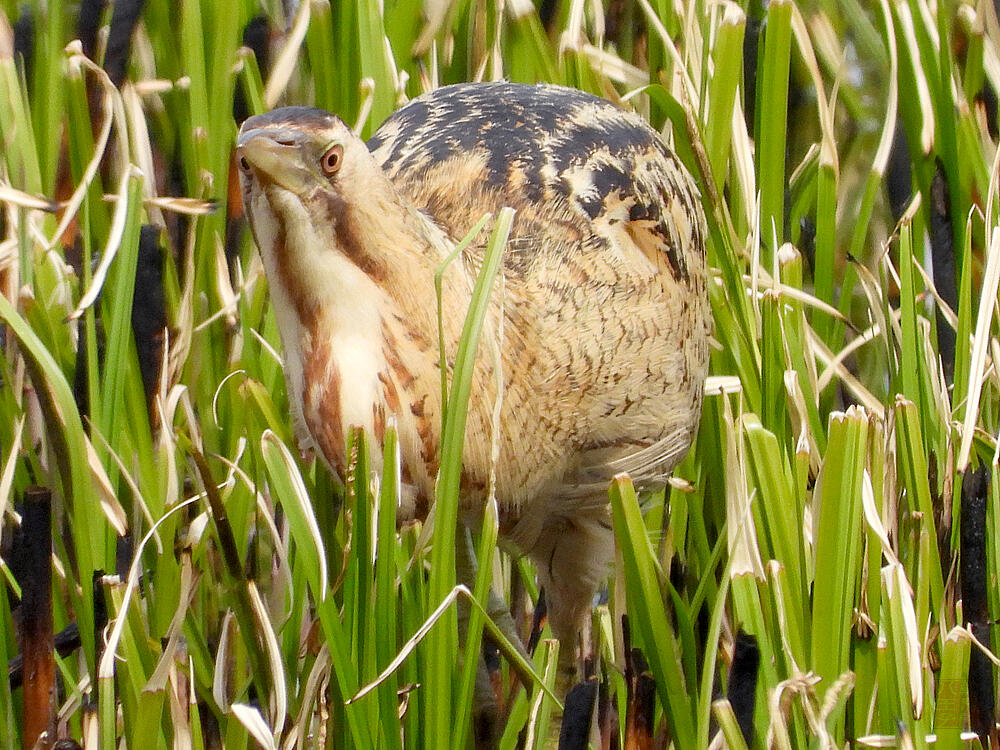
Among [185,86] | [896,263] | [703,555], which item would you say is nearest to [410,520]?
[703,555]

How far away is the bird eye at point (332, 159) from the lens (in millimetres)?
730

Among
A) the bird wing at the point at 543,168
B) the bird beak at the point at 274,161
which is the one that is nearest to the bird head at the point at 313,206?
the bird beak at the point at 274,161

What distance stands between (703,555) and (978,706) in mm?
221

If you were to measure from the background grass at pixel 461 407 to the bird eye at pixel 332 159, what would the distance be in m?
0.10

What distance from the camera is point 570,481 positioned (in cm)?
99

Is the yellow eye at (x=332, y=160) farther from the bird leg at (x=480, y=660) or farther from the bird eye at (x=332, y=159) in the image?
the bird leg at (x=480, y=660)

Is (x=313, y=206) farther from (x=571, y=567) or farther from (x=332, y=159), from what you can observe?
(x=571, y=567)

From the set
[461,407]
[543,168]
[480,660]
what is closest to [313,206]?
[461,407]

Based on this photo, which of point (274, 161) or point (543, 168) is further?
point (543, 168)

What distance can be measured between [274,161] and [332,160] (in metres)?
0.04

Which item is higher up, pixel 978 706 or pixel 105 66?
pixel 105 66

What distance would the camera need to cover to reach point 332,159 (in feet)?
2.41

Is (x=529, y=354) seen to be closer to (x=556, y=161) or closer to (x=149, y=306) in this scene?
(x=556, y=161)

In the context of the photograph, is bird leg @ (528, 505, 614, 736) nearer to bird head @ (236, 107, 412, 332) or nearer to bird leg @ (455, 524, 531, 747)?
bird leg @ (455, 524, 531, 747)
